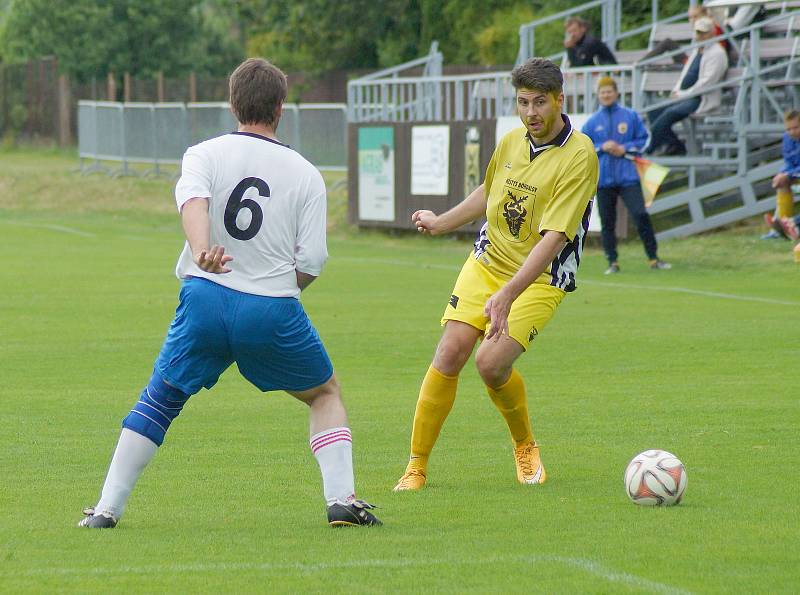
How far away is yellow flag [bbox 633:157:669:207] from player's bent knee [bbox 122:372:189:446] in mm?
12244

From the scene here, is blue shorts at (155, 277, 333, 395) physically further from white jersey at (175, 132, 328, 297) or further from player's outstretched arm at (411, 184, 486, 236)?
player's outstretched arm at (411, 184, 486, 236)

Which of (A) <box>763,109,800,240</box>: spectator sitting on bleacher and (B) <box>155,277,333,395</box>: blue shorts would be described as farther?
(A) <box>763,109,800,240</box>: spectator sitting on bleacher

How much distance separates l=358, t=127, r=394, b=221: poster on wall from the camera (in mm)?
25703

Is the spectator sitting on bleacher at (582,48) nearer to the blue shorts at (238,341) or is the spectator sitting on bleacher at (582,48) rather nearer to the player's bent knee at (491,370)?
the player's bent knee at (491,370)

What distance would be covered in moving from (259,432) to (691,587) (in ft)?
12.9

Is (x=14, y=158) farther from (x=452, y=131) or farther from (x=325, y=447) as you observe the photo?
(x=325, y=447)

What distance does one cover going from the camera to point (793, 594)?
15.6 feet

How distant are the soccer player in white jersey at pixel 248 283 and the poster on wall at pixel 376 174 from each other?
19.9 m

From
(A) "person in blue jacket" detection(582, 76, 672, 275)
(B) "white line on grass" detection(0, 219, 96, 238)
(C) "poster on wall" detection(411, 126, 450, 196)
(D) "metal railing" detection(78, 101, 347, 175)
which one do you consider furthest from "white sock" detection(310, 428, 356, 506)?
(D) "metal railing" detection(78, 101, 347, 175)

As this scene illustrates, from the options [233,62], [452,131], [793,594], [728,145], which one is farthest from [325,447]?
[233,62]

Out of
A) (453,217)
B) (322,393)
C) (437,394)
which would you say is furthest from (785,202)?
(322,393)

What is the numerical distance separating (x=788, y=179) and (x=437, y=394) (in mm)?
13627

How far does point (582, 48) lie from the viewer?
2303 cm

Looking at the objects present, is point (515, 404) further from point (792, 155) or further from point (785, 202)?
point (785, 202)
